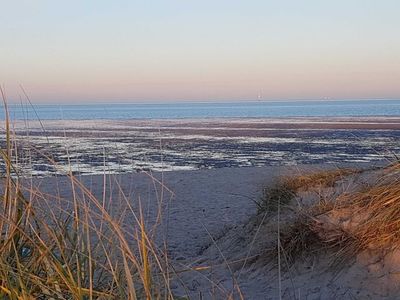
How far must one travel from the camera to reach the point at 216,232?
25.0 ft

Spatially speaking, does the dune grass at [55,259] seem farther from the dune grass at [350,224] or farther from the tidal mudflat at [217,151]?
the tidal mudflat at [217,151]

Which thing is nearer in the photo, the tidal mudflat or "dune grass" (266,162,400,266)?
"dune grass" (266,162,400,266)

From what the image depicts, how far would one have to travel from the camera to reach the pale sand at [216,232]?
4492mm

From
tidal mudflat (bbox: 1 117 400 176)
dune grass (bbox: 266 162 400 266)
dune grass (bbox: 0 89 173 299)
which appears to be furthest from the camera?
tidal mudflat (bbox: 1 117 400 176)

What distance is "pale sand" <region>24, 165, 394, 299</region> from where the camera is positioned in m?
4.49

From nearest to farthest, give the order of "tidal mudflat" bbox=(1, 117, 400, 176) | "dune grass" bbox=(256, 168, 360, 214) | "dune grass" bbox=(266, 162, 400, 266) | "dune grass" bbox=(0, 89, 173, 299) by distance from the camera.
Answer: "dune grass" bbox=(0, 89, 173, 299) < "dune grass" bbox=(266, 162, 400, 266) < "dune grass" bbox=(256, 168, 360, 214) < "tidal mudflat" bbox=(1, 117, 400, 176)

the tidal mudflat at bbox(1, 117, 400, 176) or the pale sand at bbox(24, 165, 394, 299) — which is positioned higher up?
the pale sand at bbox(24, 165, 394, 299)

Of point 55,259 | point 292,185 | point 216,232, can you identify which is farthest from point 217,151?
point 55,259

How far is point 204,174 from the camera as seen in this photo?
14773mm

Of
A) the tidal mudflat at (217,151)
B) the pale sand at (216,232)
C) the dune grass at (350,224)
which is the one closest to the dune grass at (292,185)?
the pale sand at (216,232)

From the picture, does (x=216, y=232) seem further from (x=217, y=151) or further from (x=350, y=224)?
(x=217, y=151)

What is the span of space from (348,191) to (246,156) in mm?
14299

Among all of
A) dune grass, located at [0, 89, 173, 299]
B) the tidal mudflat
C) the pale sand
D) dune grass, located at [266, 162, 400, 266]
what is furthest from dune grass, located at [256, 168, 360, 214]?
the tidal mudflat

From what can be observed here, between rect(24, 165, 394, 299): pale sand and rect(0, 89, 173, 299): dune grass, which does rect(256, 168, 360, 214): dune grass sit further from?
rect(0, 89, 173, 299): dune grass
